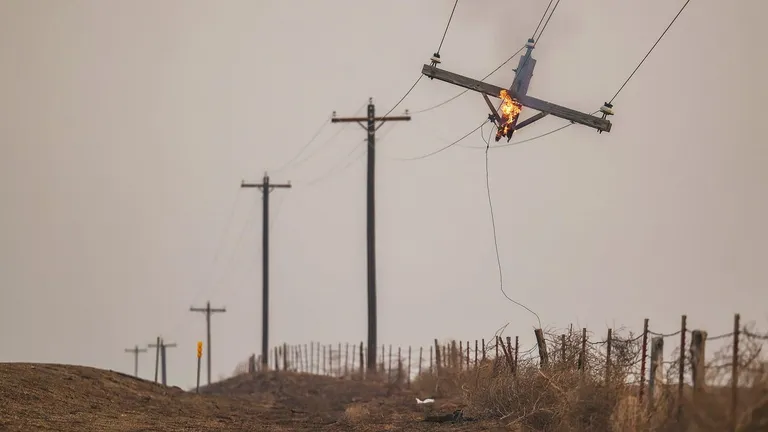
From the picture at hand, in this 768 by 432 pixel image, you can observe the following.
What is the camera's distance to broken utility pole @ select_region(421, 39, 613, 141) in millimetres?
28516

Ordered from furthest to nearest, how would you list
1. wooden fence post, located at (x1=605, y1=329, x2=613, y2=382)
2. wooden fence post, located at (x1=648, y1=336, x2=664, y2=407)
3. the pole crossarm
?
the pole crossarm
wooden fence post, located at (x1=605, y1=329, x2=613, y2=382)
wooden fence post, located at (x1=648, y1=336, x2=664, y2=407)

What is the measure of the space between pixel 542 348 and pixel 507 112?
19.4 ft

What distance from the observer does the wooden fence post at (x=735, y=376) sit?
51.1ft

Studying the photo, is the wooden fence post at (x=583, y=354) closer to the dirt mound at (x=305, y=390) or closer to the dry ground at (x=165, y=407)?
the dry ground at (x=165, y=407)

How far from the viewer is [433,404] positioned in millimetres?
33750

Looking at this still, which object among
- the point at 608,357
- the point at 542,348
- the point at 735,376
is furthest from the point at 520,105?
the point at 735,376

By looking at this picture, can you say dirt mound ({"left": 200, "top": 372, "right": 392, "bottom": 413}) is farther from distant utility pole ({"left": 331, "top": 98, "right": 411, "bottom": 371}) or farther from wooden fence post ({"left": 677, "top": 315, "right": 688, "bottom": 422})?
wooden fence post ({"left": 677, "top": 315, "right": 688, "bottom": 422})

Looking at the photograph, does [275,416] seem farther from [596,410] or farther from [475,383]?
[596,410]

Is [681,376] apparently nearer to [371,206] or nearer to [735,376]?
[735,376]

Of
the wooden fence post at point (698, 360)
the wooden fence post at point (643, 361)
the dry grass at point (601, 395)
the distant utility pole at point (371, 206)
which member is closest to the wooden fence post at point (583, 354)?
the dry grass at point (601, 395)

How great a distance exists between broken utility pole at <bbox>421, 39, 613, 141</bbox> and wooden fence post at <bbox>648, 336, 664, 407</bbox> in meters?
10.5

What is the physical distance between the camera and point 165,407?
3359 cm

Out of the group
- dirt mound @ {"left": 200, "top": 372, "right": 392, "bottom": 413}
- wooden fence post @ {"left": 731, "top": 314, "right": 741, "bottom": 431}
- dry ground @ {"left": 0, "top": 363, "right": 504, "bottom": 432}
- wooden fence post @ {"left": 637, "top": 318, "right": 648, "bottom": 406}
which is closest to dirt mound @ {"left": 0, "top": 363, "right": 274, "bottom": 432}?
dry ground @ {"left": 0, "top": 363, "right": 504, "bottom": 432}

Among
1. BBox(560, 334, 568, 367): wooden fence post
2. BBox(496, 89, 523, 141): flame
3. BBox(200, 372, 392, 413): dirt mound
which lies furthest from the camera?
BBox(200, 372, 392, 413): dirt mound
